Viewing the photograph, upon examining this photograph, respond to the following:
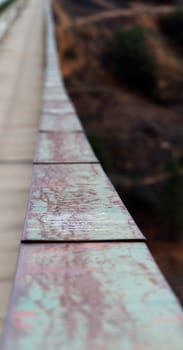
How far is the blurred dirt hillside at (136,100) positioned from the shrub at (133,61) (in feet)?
0.13

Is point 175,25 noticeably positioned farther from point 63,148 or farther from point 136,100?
point 63,148

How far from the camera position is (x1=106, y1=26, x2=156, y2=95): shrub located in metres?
27.2

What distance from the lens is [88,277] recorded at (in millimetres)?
1701

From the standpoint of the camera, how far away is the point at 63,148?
3.61 meters

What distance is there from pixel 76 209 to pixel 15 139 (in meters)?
2.62

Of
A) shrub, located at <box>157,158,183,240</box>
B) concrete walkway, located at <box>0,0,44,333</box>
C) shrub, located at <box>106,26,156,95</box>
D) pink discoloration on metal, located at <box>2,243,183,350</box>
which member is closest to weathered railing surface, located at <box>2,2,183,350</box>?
pink discoloration on metal, located at <box>2,243,183,350</box>

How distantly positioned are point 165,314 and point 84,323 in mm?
180

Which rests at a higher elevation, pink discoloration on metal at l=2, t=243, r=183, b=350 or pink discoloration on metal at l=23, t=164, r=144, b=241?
pink discoloration on metal at l=2, t=243, r=183, b=350

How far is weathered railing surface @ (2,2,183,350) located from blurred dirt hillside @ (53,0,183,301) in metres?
10.5

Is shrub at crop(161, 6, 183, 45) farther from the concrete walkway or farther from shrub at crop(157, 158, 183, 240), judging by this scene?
the concrete walkway

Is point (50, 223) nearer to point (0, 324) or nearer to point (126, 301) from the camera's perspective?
point (0, 324)

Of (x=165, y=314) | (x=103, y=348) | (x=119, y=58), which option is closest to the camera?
(x=103, y=348)

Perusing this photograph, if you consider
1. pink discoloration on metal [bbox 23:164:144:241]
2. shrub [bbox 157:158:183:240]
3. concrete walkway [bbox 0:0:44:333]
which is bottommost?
shrub [bbox 157:158:183:240]

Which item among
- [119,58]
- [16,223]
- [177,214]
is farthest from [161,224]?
[16,223]
